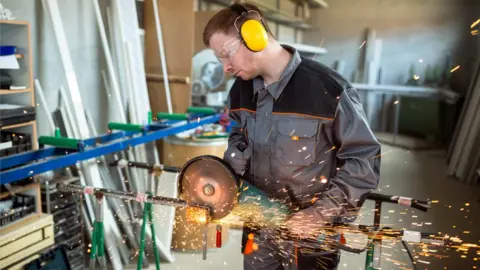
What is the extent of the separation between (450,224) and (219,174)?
1.46m

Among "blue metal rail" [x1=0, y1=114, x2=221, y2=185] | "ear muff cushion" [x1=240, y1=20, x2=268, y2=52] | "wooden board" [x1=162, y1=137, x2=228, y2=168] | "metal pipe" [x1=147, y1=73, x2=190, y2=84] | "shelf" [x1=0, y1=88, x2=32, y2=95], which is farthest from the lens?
"metal pipe" [x1=147, y1=73, x2=190, y2=84]

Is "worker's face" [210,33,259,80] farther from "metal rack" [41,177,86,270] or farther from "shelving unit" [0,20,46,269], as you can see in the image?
"metal rack" [41,177,86,270]

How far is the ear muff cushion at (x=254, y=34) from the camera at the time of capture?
82cm

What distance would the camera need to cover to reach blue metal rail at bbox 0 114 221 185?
4.27 feet

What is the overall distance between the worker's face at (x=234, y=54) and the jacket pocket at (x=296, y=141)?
0.14 m

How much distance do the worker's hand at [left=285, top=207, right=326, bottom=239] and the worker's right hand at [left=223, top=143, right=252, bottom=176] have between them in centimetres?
17

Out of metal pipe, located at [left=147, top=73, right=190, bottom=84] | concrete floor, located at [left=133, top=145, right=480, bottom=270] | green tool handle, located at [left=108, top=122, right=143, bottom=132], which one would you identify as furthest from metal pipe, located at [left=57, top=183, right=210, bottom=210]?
metal pipe, located at [left=147, top=73, right=190, bottom=84]

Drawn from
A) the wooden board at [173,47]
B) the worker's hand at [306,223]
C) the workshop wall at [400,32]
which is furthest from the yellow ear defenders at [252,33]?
the wooden board at [173,47]

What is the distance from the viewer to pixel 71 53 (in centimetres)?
186

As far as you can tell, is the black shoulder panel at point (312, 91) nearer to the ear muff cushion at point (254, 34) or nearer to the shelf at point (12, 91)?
the ear muff cushion at point (254, 34)

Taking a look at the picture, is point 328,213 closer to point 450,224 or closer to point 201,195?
point 201,195

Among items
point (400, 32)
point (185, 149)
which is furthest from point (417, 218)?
point (185, 149)

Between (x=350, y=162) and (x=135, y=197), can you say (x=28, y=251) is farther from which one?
(x=350, y=162)

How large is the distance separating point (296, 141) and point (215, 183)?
0.65 feet
